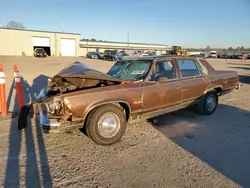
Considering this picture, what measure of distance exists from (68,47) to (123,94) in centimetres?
5292

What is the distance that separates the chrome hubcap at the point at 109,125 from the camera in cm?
396

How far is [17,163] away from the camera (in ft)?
11.1

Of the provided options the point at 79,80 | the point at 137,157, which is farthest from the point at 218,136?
the point at 79,80

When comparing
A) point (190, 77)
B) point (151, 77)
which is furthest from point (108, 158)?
point (190, 77)

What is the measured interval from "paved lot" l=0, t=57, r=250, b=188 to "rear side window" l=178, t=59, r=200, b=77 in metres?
1.20

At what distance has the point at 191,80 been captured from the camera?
527cm

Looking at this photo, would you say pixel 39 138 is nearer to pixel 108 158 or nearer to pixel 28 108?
pixel 28 108

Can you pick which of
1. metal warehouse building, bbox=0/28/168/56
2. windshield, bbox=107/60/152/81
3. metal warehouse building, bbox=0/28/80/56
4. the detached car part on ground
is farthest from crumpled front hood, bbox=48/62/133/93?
metal warehouse building, bbox=0/28/80/56

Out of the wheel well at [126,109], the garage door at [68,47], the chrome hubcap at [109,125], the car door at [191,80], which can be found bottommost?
the chrome hubcap at [109,125]

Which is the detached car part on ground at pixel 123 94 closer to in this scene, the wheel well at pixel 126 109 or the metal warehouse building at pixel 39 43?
the wheel well at pixel 126 109

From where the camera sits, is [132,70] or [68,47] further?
[68,47]

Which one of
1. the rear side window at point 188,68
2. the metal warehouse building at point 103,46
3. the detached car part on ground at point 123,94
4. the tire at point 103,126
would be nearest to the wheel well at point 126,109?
the detached car part on ground at point 123,94

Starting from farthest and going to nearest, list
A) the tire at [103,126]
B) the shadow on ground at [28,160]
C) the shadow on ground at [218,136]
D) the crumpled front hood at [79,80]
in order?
1. the crumpled front hood at [79,80]
2. the tire at [103,126]
3. the shadow on ground at [218,136]
4. the shadow on ground at [28,160]

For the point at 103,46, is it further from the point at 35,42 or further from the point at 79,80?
the point at 79,80
